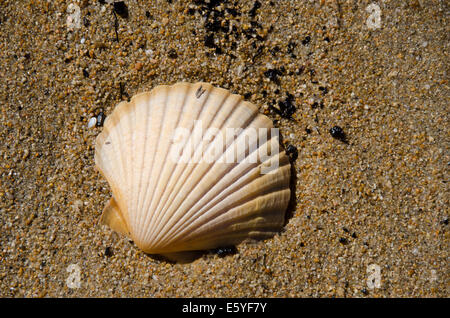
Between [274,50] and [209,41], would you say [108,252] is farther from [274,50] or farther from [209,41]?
[274,50]

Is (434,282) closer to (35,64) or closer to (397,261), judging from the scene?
(397,261)

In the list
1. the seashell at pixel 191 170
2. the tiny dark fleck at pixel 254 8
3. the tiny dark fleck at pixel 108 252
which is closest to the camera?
the seashell at pixel 191 170

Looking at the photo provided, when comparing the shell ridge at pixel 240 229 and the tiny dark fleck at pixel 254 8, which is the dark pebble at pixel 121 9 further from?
the shell ridge at pixel 240 229

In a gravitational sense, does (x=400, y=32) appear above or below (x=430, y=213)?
above

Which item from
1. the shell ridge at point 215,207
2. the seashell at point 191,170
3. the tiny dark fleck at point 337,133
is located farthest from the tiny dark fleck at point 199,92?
the tiny dark fleck at point 337,133
